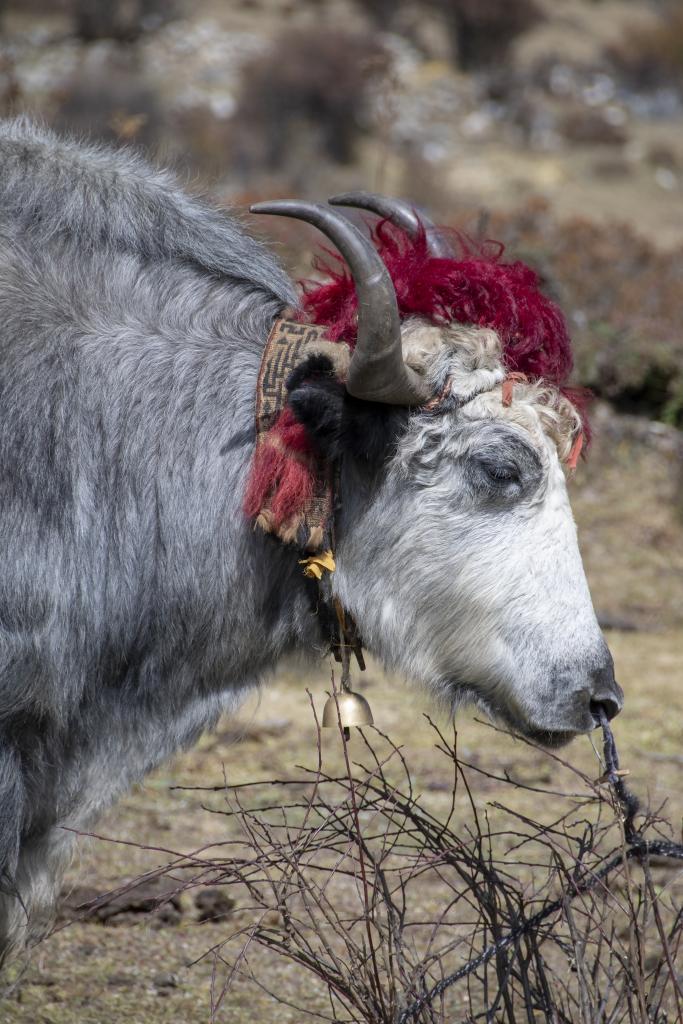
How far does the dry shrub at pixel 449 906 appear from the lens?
232 cm

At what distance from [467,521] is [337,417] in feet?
1.28

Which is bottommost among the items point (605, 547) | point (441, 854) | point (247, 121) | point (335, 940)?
point (247, 121)

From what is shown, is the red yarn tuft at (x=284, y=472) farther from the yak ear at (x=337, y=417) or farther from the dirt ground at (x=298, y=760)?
the dirt ground at (x=298, y=760)

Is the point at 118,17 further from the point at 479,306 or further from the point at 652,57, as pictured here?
the point at 479,306

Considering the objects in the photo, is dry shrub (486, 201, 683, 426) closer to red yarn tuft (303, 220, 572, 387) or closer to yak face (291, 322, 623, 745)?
red yarn tuft (303, 220, 572, 387)

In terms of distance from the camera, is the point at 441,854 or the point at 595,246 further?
the point at 595,246

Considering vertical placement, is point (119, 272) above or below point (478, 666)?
above

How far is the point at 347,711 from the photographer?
2.97 metres

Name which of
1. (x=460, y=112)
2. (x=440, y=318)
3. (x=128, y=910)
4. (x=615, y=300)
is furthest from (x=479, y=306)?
(x=460, y=112)

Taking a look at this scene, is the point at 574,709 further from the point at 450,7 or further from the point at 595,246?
the point at 450,7

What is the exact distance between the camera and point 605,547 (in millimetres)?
7715

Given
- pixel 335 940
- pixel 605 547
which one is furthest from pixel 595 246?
pixel 335 940

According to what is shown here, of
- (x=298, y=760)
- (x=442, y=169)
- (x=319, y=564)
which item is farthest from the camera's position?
(x=442, y=169)

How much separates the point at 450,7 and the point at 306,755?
2914 cm
